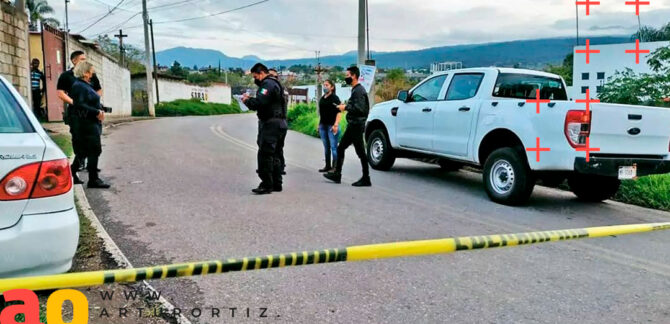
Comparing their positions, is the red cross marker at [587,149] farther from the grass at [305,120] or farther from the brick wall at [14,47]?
the grass at [305,120]

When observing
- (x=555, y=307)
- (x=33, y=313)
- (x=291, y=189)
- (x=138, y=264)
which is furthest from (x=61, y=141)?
(x=555, y=307)

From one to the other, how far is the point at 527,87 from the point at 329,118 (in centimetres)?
317

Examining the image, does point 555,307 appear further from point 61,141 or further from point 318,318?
point 61,141

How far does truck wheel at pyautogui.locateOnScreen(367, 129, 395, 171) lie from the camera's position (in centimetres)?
935

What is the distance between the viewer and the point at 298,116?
2319 centimetres

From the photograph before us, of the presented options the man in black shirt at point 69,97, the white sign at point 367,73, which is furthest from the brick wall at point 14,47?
the white sign at point 367,73

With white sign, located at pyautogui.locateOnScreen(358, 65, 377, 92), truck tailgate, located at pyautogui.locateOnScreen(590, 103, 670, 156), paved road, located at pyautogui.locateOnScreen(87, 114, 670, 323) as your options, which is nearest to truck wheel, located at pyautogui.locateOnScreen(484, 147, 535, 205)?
paved road, located at pyautogui.locateOnScreen(87, 114, 670, 323)

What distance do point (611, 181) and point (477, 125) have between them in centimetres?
182

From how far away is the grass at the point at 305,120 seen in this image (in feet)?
61.5

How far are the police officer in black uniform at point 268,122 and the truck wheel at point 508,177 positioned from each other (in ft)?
9.08

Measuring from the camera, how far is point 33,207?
291 cm

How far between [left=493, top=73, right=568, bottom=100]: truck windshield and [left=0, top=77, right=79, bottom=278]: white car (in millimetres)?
5719

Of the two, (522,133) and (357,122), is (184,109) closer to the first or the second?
(357,122)

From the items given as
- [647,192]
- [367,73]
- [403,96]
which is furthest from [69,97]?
[367,73]
